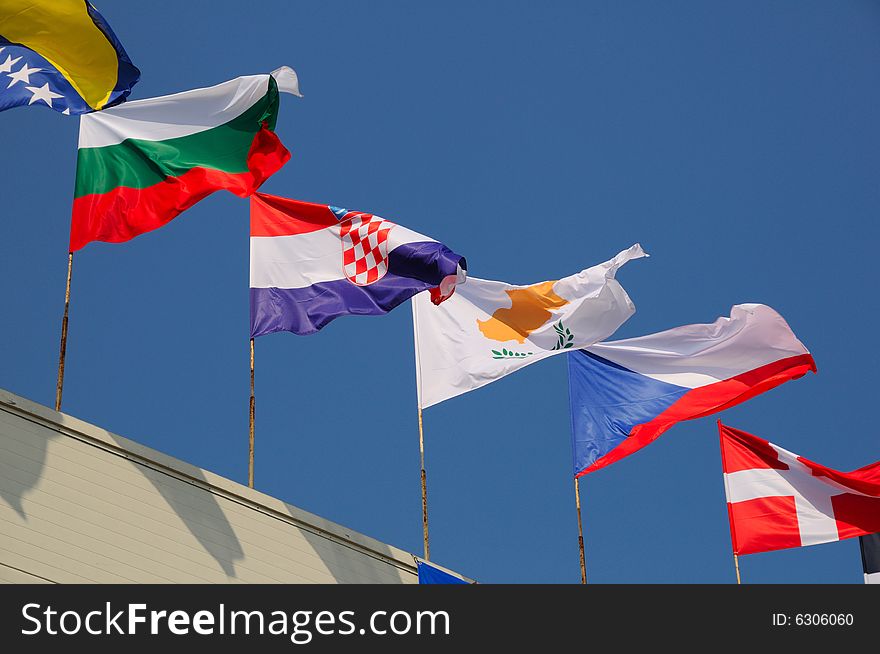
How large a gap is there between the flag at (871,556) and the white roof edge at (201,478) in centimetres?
818

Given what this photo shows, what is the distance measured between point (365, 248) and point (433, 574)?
456cm

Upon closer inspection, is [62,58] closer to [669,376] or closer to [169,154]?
[169,154]

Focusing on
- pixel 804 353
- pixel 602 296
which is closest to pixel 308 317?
pixel 602 296

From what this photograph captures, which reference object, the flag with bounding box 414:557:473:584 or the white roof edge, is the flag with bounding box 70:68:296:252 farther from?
the flag with bounding box 414:557:473:584

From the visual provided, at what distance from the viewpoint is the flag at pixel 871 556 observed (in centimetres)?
2178

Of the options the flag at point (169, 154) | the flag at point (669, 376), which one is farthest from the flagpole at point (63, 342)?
the flag at point (669, 376)

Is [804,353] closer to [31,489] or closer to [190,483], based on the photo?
[190,483]

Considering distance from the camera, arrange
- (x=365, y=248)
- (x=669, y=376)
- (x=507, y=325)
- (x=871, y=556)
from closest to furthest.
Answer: (x=365, y=248) → (x=507, y=325) → (x=669, y=376) → (x=871, y=556)

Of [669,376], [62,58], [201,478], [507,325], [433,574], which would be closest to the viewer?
[201,478]

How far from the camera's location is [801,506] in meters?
21.6

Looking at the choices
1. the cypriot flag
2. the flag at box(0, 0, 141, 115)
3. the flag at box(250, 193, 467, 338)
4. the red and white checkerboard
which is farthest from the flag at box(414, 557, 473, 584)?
the flag at box(0, 0, 141, 115)

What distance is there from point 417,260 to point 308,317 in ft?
5.49

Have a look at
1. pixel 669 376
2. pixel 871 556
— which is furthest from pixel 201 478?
pixel 871 556

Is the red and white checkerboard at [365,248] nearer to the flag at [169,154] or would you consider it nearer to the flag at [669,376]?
the flag at [169,154]
